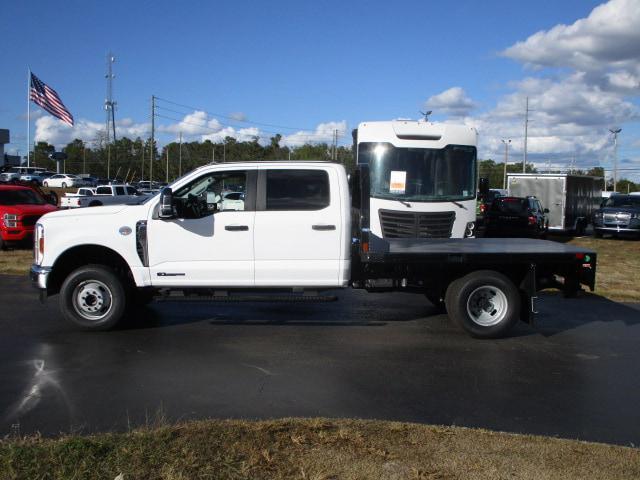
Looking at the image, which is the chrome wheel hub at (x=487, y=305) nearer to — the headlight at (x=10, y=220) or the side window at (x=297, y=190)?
the side window at (x=297, y=190)

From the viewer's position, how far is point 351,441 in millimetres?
4820

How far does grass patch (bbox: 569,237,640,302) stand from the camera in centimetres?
1262

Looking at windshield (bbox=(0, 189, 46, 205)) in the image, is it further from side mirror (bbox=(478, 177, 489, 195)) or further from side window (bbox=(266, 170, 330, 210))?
side window (bbox=(266, 170, 330, 210))

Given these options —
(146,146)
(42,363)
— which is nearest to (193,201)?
(42,363)

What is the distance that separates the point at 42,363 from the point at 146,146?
95272 millimetres

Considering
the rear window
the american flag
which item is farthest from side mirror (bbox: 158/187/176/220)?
the american flag

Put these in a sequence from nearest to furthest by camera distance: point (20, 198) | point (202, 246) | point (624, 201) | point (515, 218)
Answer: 1. point (202, 246)
2. point (20, 198)
3. point (515, 218)
4. point (624, 201)

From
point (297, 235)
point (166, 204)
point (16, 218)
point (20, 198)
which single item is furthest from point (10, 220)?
point (297, 235)

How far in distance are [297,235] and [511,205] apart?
18.4 metres

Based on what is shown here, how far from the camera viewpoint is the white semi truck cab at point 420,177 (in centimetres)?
1338

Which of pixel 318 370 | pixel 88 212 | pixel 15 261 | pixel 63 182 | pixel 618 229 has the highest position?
pixel 63 182

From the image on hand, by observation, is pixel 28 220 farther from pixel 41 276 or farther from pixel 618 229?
pixel 618 229

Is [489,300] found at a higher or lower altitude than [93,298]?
higher

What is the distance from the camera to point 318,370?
7020 mm
